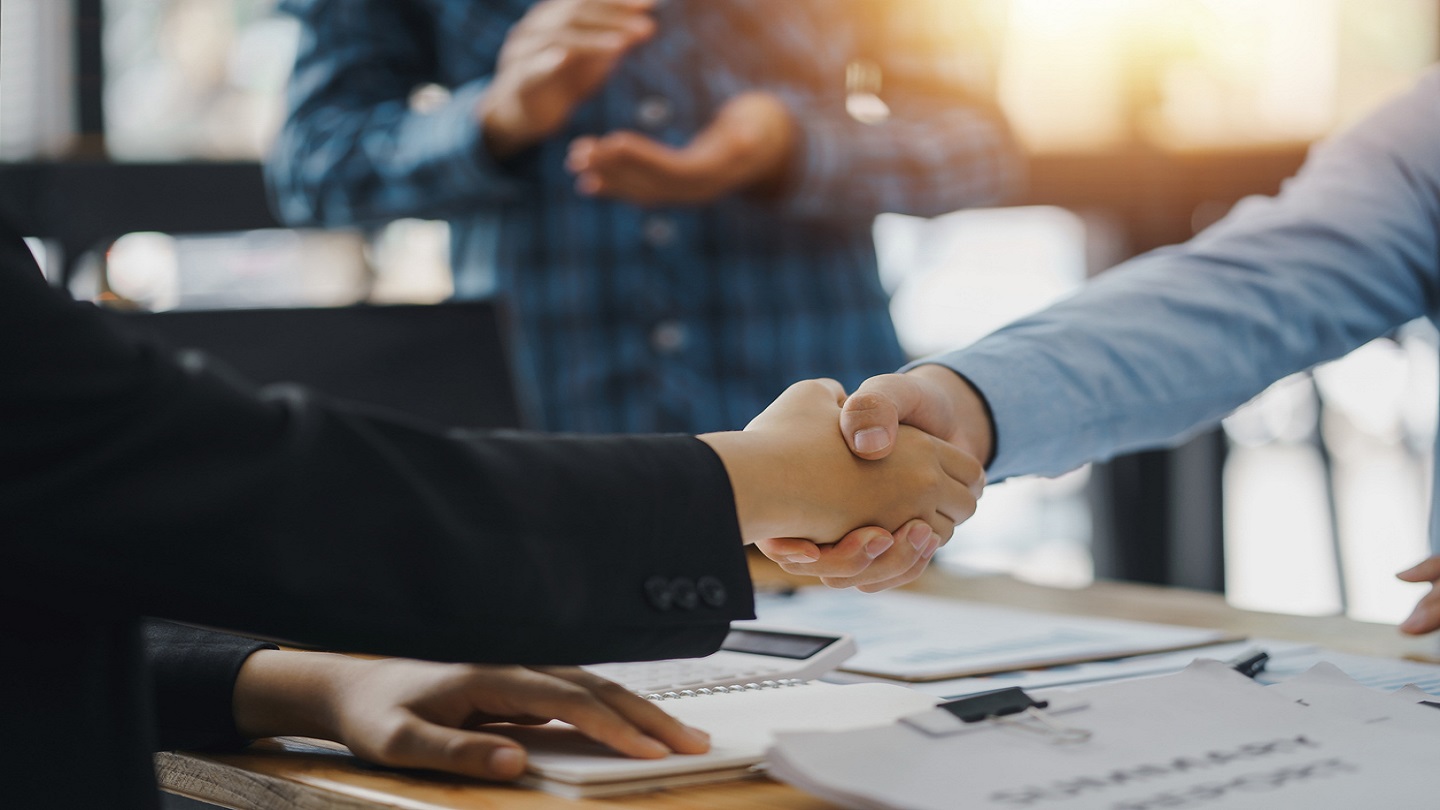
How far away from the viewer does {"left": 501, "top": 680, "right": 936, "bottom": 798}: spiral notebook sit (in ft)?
2.01

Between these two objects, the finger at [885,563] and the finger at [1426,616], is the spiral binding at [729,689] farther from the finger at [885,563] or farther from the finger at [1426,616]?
the finger at [1426,616]

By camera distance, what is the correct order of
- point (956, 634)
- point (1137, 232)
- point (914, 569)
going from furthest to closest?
point (1137, 232) < point (956, 634) < point (914, 569)

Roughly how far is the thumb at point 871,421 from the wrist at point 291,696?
0.30 metres

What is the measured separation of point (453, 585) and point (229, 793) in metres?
0.20

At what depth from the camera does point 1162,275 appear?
1.19 m

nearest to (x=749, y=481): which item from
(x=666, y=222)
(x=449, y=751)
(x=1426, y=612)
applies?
(x=449, y=751)

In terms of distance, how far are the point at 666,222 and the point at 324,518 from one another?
98 centimetres

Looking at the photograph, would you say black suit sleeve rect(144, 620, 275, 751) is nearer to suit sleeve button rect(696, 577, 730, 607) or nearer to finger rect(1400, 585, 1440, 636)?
suit sleeve button rect(696, 577, 730, 607)

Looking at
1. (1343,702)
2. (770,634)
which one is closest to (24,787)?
(770,634)

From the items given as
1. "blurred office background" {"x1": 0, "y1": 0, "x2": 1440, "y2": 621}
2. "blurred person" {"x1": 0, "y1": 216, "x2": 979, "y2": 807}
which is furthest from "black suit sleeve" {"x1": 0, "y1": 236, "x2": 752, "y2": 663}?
"blurred office background" {"x1": 0, "y1": 0, "x2": 1440, "y2": 621}

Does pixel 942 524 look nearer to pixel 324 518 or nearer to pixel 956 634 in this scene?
pixel 956 634

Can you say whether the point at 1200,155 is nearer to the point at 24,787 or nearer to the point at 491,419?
the point at 491,419

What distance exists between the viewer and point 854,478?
0.84 metres

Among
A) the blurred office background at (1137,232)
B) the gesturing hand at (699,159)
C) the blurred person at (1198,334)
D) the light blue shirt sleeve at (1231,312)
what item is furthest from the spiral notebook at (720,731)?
the blurred office background at (1137,232)
